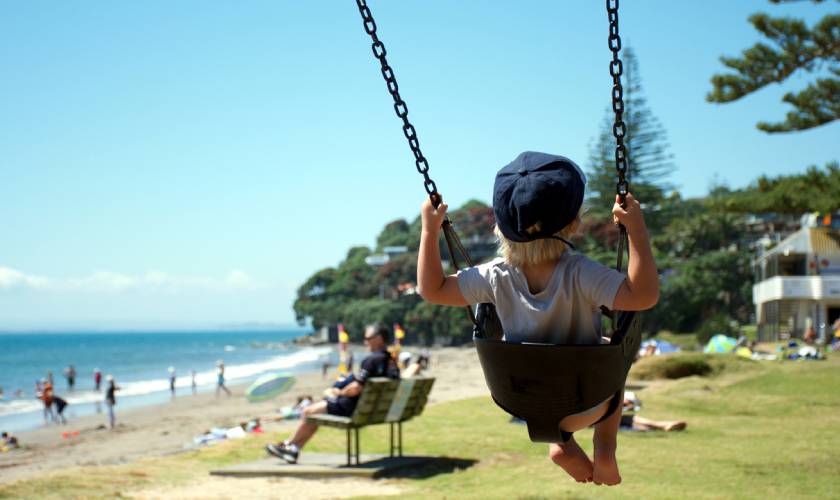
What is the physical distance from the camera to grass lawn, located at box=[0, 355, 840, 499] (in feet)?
23.6

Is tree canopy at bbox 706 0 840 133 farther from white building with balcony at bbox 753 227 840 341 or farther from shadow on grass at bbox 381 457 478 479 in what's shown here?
white building with balcony at bbox 753 227 840 341

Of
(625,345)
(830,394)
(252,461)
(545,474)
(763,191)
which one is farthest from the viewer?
(763,191)

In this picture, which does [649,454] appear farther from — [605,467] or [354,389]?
[605,467]

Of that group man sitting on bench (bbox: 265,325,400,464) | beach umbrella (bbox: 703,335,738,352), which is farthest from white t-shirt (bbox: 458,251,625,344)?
beach umbrella (bbox: 703,335,738,352)

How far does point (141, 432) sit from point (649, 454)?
19649mm

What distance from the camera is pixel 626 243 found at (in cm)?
336

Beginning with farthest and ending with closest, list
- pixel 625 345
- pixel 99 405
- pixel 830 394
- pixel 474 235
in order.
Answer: pixel 474 235
pixel 99 405
pixel 830 394
pixel 625 345

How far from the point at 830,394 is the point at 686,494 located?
8042mm

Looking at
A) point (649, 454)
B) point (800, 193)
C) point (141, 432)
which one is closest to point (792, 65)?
point (800, 193)

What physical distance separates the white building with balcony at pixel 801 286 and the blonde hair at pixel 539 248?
1632 inches

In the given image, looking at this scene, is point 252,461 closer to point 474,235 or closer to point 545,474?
point 545,474

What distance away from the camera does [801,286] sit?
43.6 metres

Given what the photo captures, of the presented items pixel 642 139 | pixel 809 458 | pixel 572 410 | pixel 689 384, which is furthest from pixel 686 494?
pixel 642 139

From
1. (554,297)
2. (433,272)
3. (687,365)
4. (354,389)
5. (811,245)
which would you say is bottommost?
(687,365)
